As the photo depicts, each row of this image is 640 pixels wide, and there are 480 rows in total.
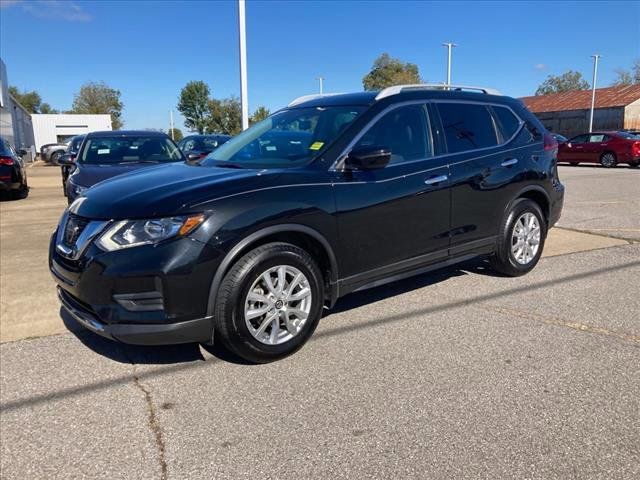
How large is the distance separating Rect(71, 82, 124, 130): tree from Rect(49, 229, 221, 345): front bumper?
296 feet

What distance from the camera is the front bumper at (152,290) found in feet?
10.5

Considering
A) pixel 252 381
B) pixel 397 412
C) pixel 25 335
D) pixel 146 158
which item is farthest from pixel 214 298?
pixel 146 158

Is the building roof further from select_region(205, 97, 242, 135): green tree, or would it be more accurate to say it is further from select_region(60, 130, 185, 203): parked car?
select_region(60, 130, 185, 203): parked car

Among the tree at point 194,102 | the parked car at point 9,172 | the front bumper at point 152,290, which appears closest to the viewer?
the front bumper at point 152,290

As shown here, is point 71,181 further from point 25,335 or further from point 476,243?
point 476,243

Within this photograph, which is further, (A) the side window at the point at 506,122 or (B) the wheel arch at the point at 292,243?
(A) the side window at the point at 506,122

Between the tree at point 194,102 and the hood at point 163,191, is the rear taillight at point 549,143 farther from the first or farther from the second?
the tree at point 194,102

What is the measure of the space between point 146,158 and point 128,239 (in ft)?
18.8

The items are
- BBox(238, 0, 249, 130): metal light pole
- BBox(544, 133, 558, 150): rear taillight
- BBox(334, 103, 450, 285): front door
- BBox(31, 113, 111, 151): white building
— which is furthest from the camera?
→ BBox(31, 113, 111, 151): white building

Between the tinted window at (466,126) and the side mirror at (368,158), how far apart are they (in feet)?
3.53

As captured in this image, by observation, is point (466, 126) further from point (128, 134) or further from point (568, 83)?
point (568, 83)

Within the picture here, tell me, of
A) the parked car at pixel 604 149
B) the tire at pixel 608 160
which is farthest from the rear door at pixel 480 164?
the tire at pixel 608 160

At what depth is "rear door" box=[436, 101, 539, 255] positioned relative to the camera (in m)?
4.76

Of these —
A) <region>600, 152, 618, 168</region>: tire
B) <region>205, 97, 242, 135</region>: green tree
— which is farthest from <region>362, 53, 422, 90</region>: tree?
<region>600, 152, 618, 168</region>: tire
